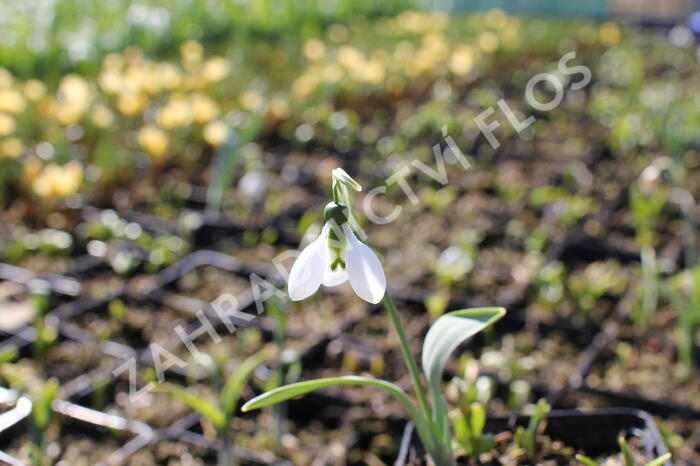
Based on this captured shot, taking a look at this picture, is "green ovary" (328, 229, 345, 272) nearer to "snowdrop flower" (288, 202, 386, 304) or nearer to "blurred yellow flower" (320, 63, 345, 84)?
"snowdrop flower" (288, 202, 386, 304)

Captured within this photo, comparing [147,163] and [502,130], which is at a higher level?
[147,163]

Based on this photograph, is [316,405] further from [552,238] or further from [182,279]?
[552,238]

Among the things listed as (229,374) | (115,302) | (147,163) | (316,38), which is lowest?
(229,374)

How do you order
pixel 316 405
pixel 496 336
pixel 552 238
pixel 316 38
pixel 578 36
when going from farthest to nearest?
pixel 578 36 < pixel 316 38 < pixel 552 238 < pixel 496 336 < pixel 316 405

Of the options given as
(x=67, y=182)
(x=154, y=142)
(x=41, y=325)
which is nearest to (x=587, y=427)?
(x=41, y=325)

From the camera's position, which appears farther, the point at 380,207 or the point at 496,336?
the point at 380,207

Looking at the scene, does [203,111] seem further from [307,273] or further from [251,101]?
[307,273]

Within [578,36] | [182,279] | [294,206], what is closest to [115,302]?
[182,279]

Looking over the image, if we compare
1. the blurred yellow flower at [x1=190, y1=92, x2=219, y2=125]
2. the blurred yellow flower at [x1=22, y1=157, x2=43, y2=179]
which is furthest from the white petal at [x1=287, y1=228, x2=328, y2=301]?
the blurred yellow flower at [x1=190, y1=92, x2=219, y2=125]
